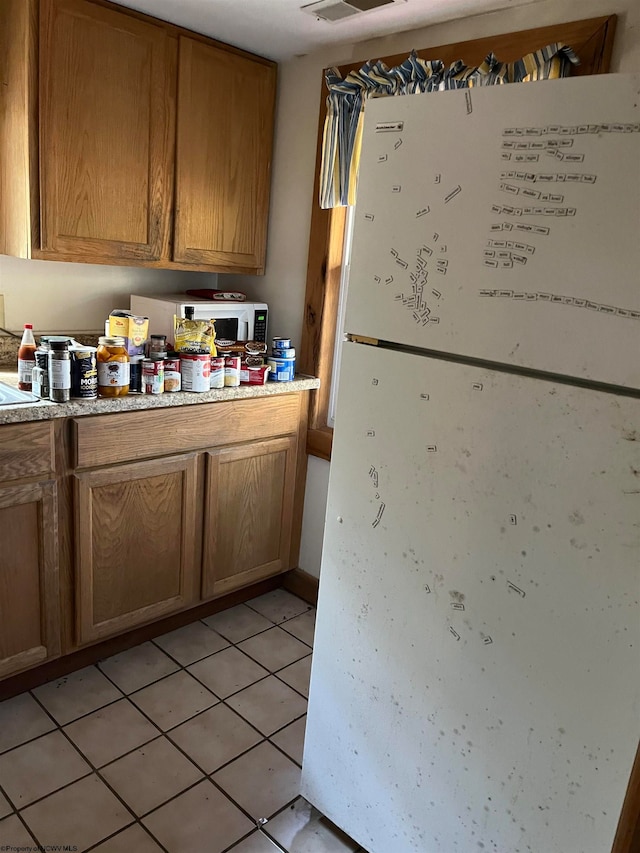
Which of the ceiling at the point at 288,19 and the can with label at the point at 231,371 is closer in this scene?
the ceiling at the point at 288,19

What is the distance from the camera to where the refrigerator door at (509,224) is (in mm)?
1049

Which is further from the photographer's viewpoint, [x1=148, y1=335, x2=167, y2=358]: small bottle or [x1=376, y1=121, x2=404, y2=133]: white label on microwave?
[x1=148, y1=335, x2=167, y2=358]: small bottle

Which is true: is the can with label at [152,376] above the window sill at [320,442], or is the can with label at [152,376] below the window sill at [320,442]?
above

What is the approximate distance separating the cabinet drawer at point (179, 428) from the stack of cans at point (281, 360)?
0.08 m

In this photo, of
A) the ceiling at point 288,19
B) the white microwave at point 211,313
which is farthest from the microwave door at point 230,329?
the ceiling at point 288,19

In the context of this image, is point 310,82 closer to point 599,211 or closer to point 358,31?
point 358,31

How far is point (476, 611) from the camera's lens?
1308 mm

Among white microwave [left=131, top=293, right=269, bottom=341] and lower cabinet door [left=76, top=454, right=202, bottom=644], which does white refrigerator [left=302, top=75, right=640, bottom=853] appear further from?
white microwave [left=131, top=293, right=269, bottom=341]

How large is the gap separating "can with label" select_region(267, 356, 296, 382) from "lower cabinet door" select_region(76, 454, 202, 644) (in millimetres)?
480

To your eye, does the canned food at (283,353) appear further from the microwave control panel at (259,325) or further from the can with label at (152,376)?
the can with label at (152,376)

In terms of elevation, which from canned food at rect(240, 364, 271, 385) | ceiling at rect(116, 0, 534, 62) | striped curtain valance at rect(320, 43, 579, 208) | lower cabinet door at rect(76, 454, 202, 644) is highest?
ceiling at rect(116, 0, 534, 62)

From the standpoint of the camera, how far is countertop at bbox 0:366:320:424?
1875 mm

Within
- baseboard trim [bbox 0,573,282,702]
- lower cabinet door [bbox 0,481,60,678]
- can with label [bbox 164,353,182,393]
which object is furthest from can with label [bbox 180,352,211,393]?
baseboard trim [bbox 0,573,282,702]

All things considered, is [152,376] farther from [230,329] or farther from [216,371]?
[230,329]
